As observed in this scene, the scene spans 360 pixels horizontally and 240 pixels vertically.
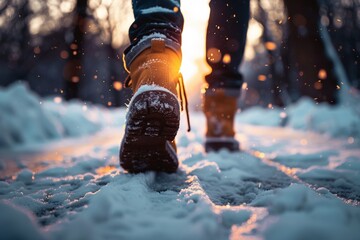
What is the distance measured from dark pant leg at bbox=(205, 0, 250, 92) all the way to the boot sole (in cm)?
100

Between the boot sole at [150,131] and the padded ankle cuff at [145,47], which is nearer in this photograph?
the boot sole at [150,131]

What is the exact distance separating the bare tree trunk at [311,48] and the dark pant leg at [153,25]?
4191 millimetres

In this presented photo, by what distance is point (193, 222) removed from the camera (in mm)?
583

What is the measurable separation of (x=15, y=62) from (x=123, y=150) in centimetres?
1396

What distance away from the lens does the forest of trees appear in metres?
5.61

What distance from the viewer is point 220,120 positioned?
2.12 m

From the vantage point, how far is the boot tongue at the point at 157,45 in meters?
1.19

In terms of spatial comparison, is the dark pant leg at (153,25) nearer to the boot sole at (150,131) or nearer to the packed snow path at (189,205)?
the boot sole at (150,131)

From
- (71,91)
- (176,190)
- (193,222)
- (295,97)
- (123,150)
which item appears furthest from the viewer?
(295,97)

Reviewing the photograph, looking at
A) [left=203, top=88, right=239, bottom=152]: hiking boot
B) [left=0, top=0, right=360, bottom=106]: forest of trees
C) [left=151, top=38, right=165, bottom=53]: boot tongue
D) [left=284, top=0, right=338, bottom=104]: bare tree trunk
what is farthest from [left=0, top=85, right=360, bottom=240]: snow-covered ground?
[left=284, top=0, right=338, bottom=104]: bare tree trunk

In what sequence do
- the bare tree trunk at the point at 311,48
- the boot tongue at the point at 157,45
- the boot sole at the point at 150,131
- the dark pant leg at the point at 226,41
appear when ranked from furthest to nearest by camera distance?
the bare tree trunk at the point at 311,48, the dark pant leg at the point at 226,41, the boot tongue at the point at 157,45, the boot sole at the point at 150,131

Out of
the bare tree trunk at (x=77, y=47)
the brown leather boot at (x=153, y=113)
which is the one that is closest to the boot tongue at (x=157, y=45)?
the brown leather boot at (x=153, y=113)

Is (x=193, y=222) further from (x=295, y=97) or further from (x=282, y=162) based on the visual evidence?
(x=295, y=97)

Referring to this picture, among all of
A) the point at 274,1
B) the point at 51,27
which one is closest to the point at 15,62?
the point at 51,27
